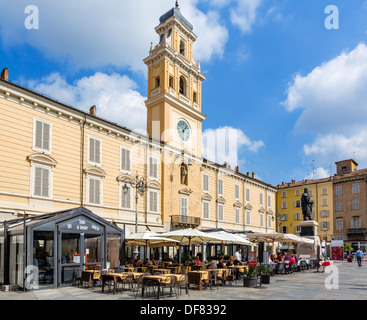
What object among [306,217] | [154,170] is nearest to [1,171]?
[154,170]

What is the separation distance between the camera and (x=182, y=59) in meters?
35.9

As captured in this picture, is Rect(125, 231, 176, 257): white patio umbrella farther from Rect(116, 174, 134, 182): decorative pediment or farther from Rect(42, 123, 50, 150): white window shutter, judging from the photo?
Rect(42, 123, 50, 150): white window shutter

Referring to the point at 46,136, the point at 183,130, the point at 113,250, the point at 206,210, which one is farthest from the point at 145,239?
the point at 206,210

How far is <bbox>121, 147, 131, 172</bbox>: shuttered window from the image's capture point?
91.7 ft

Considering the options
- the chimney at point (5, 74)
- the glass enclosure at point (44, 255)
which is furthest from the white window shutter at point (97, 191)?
the glass enclosure at point (44, 255)

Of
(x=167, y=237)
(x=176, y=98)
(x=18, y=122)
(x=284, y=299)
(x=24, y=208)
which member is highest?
(x=176, y=98)

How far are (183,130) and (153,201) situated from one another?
27.3ft

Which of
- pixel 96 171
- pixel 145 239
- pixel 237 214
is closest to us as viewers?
pixel 145 239

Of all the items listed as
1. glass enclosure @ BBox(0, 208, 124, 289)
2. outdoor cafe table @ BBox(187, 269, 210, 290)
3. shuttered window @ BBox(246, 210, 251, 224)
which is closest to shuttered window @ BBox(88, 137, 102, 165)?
glass enclosure @ BBox(0, 208, 124, 289)

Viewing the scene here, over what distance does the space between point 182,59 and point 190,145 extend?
8.26 m

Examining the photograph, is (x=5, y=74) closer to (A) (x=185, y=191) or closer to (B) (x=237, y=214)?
(A) (x=185, y=191)

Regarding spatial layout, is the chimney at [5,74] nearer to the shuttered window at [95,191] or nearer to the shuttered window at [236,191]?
the shuttered window at [95,191]

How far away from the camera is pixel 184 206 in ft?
110
